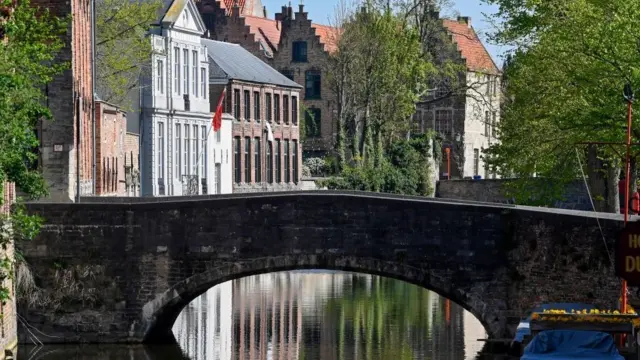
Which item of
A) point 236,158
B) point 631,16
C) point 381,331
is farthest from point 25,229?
point 236,158

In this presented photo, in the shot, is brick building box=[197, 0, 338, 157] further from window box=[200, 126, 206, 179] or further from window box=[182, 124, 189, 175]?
window box=[182, 124, 189, 175]

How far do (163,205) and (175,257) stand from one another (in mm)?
1207

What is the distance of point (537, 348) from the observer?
29.0 m

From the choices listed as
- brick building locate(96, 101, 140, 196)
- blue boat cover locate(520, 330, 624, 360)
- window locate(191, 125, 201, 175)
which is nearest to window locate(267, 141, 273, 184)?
window locate(191, 125, 201, 175)

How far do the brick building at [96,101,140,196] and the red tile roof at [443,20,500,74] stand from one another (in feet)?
115

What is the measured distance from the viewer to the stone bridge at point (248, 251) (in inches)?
1485

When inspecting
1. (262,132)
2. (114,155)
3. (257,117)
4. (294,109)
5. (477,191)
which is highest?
(294,109)

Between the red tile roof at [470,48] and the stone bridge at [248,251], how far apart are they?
186 feet

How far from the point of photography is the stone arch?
38062 millimetres

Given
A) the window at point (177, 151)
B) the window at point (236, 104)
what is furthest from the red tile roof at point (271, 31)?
the window at point (177, 151)

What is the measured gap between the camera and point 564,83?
47.8 meters

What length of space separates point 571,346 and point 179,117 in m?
43.5

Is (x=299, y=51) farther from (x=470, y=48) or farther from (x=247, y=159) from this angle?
(x=247, y=159)

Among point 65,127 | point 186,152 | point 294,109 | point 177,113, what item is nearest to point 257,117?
point 294,109
